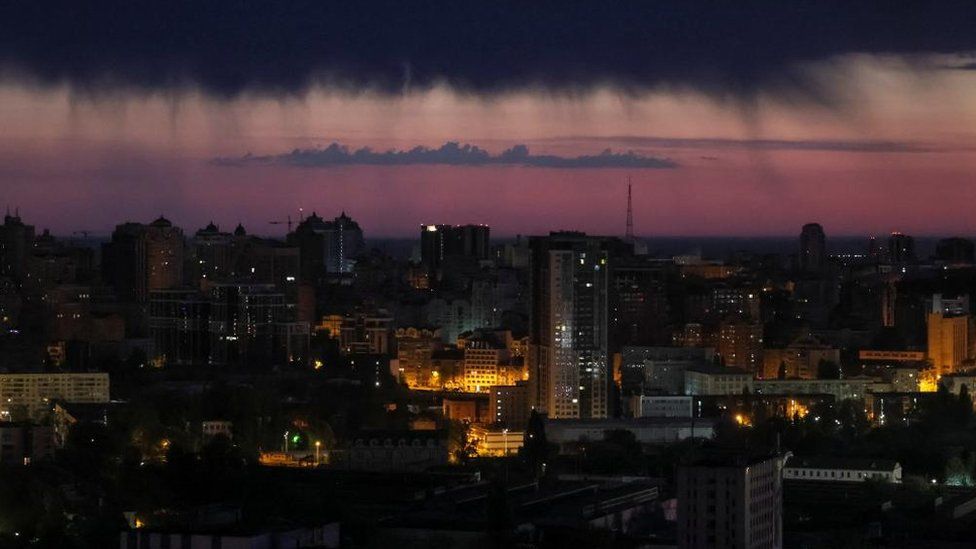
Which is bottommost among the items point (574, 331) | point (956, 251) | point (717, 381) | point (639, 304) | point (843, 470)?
point (843, 470)

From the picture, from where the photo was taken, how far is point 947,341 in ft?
79.7

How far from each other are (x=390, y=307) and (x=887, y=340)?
219 inches

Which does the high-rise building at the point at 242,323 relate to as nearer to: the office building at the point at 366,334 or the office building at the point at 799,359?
the office building at the point at 366,334

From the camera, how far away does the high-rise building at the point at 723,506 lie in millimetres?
12617

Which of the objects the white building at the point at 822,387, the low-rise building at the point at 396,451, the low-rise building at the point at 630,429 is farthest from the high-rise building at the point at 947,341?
the low-rise building at the point at 396,451

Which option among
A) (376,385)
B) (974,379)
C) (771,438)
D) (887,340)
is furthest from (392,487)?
(887,340)

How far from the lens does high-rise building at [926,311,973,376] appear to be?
24062 millimetres

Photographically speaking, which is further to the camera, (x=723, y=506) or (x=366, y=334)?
(x=366, y=334)

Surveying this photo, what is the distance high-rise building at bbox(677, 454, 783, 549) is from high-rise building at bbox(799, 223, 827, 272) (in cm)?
1933

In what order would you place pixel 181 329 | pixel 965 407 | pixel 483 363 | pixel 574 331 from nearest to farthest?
1. pixel 965 407
2. pixel 574 331
3. pixel 483 363
4. pixel 181 329

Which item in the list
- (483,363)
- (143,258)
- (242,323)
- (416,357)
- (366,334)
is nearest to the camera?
(483,363)

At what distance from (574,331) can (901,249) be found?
12.4 metres

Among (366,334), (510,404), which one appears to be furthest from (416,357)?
(510,404)

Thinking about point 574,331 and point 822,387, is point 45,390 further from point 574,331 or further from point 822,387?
point 822,387
